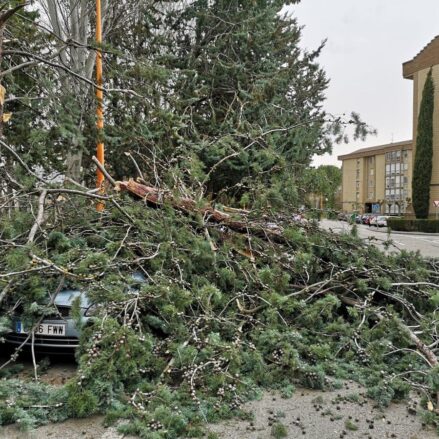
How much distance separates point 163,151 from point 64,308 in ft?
13.7

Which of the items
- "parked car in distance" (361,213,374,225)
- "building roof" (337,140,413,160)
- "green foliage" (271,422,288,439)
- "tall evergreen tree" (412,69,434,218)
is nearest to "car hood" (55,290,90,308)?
"green foliage" (271,422,288,439)

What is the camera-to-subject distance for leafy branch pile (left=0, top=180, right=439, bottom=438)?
120 inches

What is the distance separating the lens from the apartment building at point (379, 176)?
6450cm

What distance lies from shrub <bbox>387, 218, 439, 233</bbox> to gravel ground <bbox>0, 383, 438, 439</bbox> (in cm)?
3073

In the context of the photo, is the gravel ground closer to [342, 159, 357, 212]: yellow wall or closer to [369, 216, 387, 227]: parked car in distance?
[369, 216, 387, 227]: parked car in distance

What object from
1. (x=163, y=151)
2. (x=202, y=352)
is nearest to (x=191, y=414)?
(x=202, y=352)

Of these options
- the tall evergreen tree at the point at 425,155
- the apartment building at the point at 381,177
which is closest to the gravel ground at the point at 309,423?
the tall evergreen tree at the point at 425,155

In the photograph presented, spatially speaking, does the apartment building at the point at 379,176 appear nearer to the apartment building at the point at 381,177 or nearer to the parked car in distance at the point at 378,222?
the apartment building at the point at 381,177

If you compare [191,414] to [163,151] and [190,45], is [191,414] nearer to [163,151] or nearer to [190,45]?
[163,151]

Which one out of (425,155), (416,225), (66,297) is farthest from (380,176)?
(66,297)

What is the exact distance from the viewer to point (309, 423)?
118 inches

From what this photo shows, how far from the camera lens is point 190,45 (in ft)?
40.2

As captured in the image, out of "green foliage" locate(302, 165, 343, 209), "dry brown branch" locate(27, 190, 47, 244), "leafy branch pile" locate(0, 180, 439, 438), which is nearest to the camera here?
→ "leafy branch pile" locate(0, 180, 439, 438)

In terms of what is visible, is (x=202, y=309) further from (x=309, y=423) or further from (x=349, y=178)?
(x=349, y=178)
